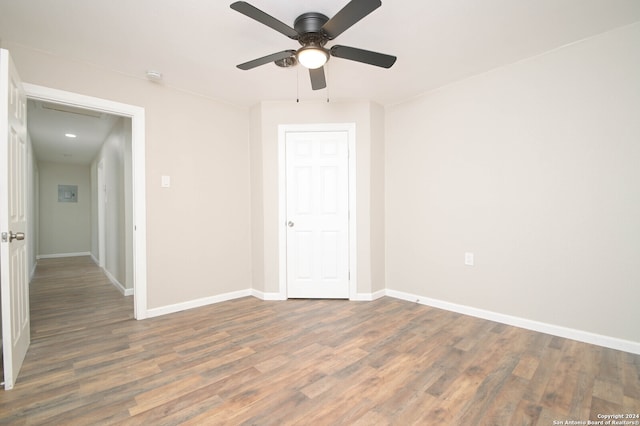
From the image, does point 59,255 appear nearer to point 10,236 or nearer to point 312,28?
point 10,236

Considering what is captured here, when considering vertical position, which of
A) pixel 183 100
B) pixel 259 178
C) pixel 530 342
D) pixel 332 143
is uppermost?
pixel 183 100

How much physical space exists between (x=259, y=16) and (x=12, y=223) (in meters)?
2.04

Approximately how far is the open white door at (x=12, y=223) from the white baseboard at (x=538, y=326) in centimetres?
343

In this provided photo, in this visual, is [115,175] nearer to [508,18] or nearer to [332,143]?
[332,143]

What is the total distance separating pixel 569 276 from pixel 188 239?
12.0ft

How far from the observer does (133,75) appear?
2846mm

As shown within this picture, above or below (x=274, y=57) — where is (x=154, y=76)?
above

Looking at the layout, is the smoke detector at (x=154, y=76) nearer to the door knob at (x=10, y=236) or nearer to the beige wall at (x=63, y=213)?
the door knob at (x=10, y=236)

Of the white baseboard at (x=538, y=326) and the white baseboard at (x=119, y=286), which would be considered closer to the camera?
the white baseboard at (x=538, y=326)

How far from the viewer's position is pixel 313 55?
201 cm

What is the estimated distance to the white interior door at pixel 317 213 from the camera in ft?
11.6

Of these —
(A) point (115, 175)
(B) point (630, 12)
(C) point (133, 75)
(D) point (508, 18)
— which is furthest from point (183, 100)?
(B) point (630, 12)

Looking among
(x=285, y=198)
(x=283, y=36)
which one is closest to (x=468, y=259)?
(x=285, y=198)

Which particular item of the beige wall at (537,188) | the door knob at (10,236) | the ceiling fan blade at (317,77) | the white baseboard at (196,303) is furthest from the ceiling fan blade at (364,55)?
the white baseboard at (196,303)
